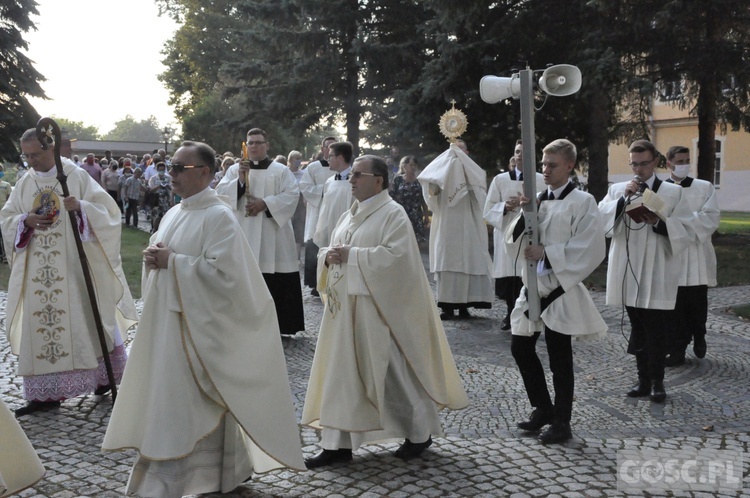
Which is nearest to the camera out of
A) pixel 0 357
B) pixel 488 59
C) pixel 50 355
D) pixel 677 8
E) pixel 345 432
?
pixel 345 432

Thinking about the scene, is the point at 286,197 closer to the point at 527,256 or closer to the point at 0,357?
the point at 0,357

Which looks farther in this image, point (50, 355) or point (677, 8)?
point (677, 8)

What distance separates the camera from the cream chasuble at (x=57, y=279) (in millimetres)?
6547

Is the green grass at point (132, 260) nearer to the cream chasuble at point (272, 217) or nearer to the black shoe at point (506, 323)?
the cream chasuble at point (272, 217)

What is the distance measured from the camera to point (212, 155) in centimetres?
481

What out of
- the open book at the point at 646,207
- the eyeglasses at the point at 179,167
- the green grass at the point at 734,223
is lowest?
the green grass at the point at 734,223

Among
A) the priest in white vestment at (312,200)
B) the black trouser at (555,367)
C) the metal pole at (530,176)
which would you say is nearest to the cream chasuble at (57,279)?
the black trouser at (555,367)

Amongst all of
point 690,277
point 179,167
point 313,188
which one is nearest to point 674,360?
point 690,277

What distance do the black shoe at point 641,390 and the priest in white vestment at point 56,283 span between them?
418cm

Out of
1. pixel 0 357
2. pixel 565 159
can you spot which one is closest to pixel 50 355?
pixel 0 357

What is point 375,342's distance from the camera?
523cm

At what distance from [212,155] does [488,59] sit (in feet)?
40.4

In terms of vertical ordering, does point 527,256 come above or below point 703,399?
above

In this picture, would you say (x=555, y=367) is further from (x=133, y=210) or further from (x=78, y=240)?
(x=133, y=210)
